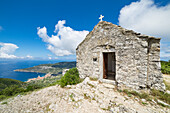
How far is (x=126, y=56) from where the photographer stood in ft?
15.0

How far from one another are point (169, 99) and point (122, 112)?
256 centimetres

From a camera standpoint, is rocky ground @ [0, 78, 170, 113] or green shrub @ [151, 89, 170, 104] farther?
green shrub @ [151, 89, 170, 104]

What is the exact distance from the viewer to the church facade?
159 inches

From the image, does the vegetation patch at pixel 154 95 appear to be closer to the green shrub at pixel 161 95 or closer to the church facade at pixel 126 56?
the green shrub at pixel 161 95

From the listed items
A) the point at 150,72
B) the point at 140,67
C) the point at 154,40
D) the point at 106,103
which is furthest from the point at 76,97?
the point at 154,40

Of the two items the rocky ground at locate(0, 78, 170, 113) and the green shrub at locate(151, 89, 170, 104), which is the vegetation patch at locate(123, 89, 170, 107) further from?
the rocky ground at locate(0, 78, 170, 113)

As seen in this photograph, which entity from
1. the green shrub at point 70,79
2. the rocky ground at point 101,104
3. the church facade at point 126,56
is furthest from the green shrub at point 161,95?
the green shrub at point 70,79

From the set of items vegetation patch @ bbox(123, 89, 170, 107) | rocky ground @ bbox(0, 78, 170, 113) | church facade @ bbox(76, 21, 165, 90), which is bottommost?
rocky ground @ bbox(0, 78, 170, 113)

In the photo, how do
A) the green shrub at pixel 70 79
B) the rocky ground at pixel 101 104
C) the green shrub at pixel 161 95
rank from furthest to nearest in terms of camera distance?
1. the green shrub at pixel 70 79
2. the green shrub at pixel 161 95
3. the rocky ground at pixel 101 104

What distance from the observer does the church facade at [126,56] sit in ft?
13.2

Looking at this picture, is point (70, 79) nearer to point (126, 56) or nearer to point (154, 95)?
point (126, 56)

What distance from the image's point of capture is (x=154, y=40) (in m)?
4.07

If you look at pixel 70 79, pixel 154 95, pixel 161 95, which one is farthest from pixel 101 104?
pixel 70 79

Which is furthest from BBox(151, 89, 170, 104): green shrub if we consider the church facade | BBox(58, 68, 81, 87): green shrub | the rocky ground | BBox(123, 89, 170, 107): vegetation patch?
BBox(58, 68, 81, 87): green shrub
